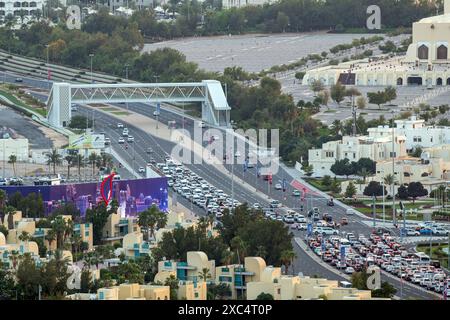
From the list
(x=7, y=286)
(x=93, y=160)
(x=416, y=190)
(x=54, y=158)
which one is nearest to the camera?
(x=7, y=286)

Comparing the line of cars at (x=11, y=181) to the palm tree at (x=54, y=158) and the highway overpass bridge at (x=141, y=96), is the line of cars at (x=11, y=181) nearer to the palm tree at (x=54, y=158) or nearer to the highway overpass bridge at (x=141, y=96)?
the palm tree at (x=54, y=158)

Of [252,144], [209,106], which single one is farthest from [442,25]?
[252,144]

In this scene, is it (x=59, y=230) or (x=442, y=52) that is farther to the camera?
(x=442, y=52)

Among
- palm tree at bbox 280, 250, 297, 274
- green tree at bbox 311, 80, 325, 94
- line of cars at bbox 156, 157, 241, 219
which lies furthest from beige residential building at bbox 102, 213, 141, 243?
green tree at bbox 311, 80, 325, 94

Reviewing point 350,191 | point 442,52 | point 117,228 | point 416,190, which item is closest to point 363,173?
point 350,191

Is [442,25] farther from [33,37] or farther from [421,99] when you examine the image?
[33,37]

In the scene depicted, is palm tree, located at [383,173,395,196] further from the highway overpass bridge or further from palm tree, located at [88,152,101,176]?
the highway overpass bridge

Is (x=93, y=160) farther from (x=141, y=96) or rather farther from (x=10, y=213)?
(x=141, y=96)
